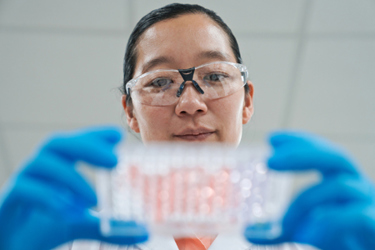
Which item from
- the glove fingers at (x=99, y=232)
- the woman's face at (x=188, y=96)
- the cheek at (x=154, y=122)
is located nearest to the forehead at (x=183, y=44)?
the woman's face at (x=188, y=96)

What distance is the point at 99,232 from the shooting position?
64 cm

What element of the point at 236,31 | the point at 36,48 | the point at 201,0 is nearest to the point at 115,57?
the point at 36,48

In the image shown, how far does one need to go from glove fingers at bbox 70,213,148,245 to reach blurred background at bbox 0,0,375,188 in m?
1.58

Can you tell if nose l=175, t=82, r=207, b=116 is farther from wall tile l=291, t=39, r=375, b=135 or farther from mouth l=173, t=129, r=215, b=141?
wall tile l=291, t=39, r=375, b=135

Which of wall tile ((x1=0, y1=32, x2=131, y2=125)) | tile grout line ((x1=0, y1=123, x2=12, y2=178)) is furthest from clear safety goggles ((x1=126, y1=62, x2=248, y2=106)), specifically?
tile grout line ((x1=0, y1=123, x2=12, y2=178))

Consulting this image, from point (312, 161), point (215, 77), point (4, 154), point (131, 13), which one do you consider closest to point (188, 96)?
point (215, 77)

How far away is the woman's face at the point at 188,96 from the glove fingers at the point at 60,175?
0.40m

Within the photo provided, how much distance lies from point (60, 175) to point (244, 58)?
1.78 meters

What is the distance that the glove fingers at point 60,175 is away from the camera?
2.12 feet

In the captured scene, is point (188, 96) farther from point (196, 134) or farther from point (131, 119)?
point (131, 119)

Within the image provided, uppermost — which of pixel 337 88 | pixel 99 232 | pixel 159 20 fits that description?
pixel 337 88

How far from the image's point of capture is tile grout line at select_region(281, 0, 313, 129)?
202 centimetres

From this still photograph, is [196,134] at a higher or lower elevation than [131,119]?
lower

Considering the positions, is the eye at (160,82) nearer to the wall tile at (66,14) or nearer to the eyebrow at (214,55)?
the eyebrow at (214,55)
